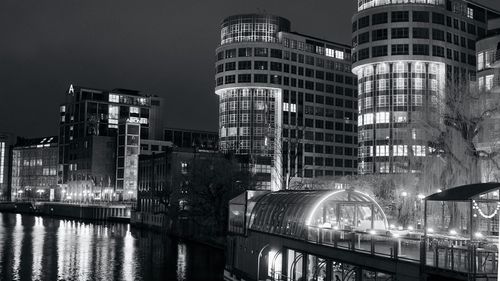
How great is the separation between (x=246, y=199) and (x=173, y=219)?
5763cm

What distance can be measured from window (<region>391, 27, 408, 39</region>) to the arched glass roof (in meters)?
89.8

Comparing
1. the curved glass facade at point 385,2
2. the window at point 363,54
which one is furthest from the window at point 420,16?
the window at point 363,54

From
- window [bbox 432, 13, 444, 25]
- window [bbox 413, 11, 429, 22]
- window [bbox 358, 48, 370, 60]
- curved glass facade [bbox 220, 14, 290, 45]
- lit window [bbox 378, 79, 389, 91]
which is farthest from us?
curved glass facade [bbox 220, 14, 290, 45]

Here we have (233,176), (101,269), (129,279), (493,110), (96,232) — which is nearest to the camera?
(493,110)

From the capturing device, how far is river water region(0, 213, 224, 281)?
63353 millimetres

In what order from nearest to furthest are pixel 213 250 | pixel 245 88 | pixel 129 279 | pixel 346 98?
1. pixel 129 279
2. pixel 213 250
3. pixel 245 88
4. pixel 346 98

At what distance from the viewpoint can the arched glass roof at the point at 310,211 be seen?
138 feet

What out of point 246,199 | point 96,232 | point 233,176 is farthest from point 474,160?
point 96,232

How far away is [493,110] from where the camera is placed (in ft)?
161

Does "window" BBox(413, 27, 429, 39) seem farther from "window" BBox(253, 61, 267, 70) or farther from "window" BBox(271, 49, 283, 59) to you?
"window" BBox(253, 61, 267, 70)

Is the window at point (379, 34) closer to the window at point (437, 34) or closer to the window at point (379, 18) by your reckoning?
the window at point (379, 18)

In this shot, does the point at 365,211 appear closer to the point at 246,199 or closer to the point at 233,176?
the point at 246,199

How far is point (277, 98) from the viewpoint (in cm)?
17325

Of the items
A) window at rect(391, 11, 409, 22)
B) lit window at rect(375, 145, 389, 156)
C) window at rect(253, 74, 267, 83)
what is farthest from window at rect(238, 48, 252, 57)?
lit window at rect(375, 145, 389, 156)
